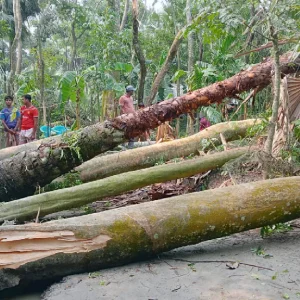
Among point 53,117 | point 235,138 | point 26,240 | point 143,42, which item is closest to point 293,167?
point 235,138

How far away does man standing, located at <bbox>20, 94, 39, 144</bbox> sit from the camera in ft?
29.4

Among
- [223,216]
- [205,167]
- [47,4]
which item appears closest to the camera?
[223,216]

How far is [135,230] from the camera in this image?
3512mm

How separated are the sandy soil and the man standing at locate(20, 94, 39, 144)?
20.0 ft

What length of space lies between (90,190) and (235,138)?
10.9ft

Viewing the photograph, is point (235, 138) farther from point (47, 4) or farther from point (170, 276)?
point (47, 4)

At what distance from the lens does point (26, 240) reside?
3279 millimetres

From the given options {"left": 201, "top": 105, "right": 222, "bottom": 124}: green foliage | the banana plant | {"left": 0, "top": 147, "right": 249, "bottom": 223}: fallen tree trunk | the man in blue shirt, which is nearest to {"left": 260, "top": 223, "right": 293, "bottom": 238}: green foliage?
{"left": 0, "top": 147, "right": 249, "bottom": 223}: fallen tree trunk

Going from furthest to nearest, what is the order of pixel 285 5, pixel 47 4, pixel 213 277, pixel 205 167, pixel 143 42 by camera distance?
pixel 47 4 → pixel 143 42 → pixel 205 167 → pixel 285 5 → pixel 213 277

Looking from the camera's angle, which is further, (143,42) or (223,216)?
(143,42)

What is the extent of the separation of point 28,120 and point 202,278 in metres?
6.84

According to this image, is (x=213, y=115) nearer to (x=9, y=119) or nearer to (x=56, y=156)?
(x=9, y=119)

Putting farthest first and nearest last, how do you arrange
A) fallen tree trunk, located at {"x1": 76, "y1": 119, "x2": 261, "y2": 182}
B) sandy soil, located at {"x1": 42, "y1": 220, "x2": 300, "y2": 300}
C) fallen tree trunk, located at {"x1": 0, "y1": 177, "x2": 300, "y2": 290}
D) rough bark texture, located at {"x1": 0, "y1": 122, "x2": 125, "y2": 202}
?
fallen tree trunk, located at {"x1": 76, "y1": 119, "x2": 261, "y2": 182}, rough bark texture, located at {"x1": 0, "y1": 122, "x2": 125, "y2": 202}, fallen tree trunk, located at {"x1": 0, "y1": 177, "x2": 300, "y2": 290}, sandy soil, located at {"x1": 42, "y1": 220, "x2": 300, "y2": 300}

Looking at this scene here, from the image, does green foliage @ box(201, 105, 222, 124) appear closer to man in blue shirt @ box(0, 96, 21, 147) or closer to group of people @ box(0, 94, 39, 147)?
group of people @ box(0, 94, 39, 147)
